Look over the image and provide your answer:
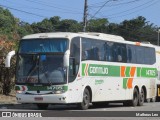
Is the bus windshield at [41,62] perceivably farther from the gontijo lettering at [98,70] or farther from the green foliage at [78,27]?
the green foliage at [78,27]

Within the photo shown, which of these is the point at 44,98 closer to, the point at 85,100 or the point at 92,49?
the point at 85,100

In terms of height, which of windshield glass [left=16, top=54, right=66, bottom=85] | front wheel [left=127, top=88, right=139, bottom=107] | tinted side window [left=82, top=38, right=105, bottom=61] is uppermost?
tinted side window [left=82, top=38, right=105, bottom=61]

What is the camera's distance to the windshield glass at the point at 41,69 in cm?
2280

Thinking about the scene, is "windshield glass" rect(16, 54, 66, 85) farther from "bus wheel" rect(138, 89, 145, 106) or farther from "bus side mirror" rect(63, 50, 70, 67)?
"bus wheel" rect(138, 89, 145, 106)

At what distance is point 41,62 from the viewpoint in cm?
2312

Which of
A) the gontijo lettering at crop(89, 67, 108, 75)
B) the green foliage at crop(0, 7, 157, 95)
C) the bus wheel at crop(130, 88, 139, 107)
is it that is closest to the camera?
the gontijo lettering at crop(89, 67, 108, 75)

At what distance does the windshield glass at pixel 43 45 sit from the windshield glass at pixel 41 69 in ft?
0.94

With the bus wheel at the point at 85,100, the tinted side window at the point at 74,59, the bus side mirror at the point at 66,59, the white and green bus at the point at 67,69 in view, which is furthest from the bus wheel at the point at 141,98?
the bus side mirror at the point at 66,59

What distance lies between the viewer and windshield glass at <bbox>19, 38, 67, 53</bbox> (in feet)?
75.8

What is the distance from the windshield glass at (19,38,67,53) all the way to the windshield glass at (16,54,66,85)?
29 cm

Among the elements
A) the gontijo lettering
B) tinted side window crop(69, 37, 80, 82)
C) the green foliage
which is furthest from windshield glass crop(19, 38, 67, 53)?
the green foliage

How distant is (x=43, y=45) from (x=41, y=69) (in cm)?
115

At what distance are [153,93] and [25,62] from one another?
11.7m

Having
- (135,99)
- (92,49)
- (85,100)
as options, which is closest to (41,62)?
(85,100)
